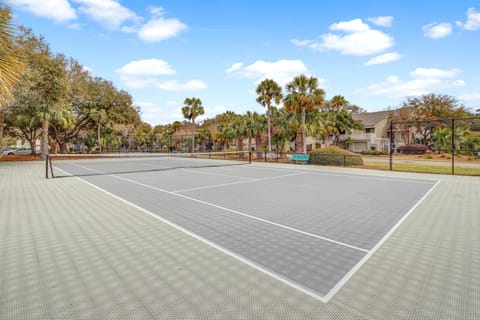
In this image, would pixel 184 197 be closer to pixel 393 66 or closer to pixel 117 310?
pixel 117 310

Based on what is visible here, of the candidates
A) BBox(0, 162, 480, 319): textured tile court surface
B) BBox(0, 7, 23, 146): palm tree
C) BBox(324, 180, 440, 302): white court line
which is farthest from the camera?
BBox(0, 7, 23, 146): palm tree

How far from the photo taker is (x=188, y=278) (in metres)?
2.49

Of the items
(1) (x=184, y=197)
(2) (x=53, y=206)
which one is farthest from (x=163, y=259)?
(2) (x=53, y=206)

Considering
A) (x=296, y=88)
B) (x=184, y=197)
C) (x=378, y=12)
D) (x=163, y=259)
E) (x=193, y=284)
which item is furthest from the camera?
(x=296, y=88)

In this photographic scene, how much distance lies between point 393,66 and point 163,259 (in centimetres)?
2267

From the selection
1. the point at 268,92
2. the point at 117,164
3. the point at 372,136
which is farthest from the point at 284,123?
the point at 372,136

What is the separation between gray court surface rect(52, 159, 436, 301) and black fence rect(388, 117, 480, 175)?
11.5m

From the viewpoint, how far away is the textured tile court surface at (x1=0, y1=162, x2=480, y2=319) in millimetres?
1978

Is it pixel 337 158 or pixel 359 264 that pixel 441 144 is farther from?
pixel 359 264

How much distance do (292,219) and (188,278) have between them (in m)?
2.58

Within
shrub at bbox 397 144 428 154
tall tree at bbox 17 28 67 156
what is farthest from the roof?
tall tree at bbox 17 28 67 156

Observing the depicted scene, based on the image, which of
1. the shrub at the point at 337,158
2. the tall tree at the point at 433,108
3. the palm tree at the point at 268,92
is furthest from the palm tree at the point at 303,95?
the tall tree at the point at 433,108

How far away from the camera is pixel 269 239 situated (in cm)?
361

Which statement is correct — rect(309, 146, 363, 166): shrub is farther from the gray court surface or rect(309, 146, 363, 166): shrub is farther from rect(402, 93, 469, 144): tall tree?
rect(402, 93, 469, 144): tall tree
